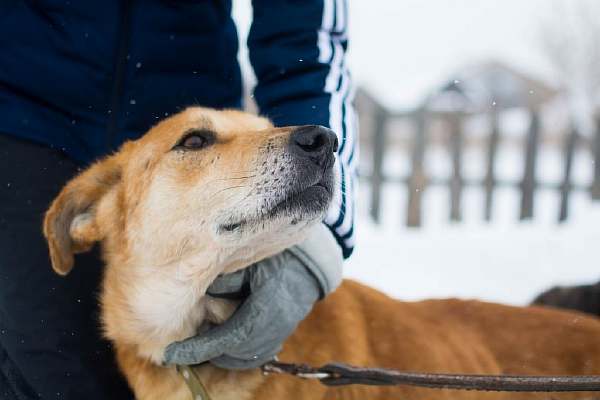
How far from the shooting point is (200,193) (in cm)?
168

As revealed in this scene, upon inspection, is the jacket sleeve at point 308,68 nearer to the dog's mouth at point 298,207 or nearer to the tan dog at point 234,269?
the tan dog at point 234,269

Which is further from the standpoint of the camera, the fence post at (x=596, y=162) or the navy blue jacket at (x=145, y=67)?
the fence post at (x=596, y=162)

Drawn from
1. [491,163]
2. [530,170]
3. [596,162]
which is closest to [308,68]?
[491,163]

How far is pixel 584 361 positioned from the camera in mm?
1943

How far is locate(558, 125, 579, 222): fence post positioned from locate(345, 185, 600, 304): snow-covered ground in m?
0.23

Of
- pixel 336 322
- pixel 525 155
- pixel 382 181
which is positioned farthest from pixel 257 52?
pixel 525 155

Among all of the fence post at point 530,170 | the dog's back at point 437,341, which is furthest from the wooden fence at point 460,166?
the dog's back at point 437,341

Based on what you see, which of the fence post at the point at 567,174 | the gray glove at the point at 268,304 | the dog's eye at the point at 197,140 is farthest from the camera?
the fence post at the point at 567,174

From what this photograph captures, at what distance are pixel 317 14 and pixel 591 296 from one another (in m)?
1.75

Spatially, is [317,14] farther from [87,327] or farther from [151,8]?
[87,327]

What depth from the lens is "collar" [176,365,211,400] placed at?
1676mm

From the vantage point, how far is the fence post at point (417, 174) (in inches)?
321

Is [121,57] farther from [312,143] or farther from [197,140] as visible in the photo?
[312,143]

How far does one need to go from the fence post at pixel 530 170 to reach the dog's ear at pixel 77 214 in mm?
7686
